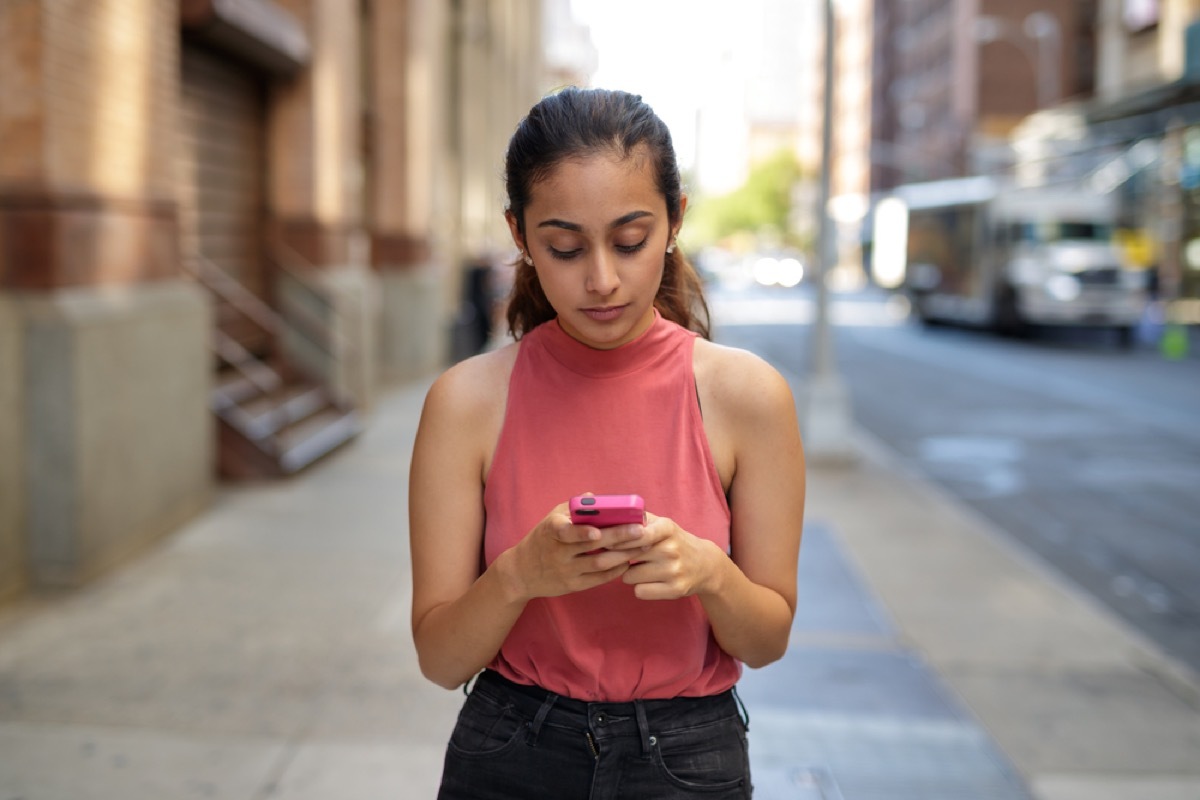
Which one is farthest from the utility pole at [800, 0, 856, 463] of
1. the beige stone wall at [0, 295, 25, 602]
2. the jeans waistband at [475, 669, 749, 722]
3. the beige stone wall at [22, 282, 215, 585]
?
the jeans waistband at [475, 669, 749, 722]

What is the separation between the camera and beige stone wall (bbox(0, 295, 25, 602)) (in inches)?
259

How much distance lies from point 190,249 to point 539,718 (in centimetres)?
1022

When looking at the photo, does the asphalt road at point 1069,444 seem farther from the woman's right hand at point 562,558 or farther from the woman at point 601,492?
the woman's right hand at point 562,558

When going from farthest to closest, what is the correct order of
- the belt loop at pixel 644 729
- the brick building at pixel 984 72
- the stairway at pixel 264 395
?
the brick building at pixel 984 72
the stairway at pixel 264 395
the belt loop at pixel 644 729

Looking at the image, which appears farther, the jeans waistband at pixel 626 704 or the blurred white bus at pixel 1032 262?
the blurred white bus at pixel 1032 262

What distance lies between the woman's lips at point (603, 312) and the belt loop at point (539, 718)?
596 mm

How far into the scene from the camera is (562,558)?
5.65ft

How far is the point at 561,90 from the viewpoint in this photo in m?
2.07

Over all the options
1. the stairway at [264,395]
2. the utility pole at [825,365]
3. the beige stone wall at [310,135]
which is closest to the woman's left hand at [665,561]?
the stairway at [264,395]

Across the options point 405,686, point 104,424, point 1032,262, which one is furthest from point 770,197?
point 405,686

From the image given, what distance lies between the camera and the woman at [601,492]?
6.34 feet

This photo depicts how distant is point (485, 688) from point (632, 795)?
0.29m

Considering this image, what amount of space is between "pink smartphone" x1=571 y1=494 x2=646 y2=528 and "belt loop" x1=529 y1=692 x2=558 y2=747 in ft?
1.61

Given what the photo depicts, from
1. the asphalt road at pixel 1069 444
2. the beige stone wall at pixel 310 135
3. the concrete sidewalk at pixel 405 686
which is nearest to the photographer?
the concrete sidewalk at pixel 405 686
